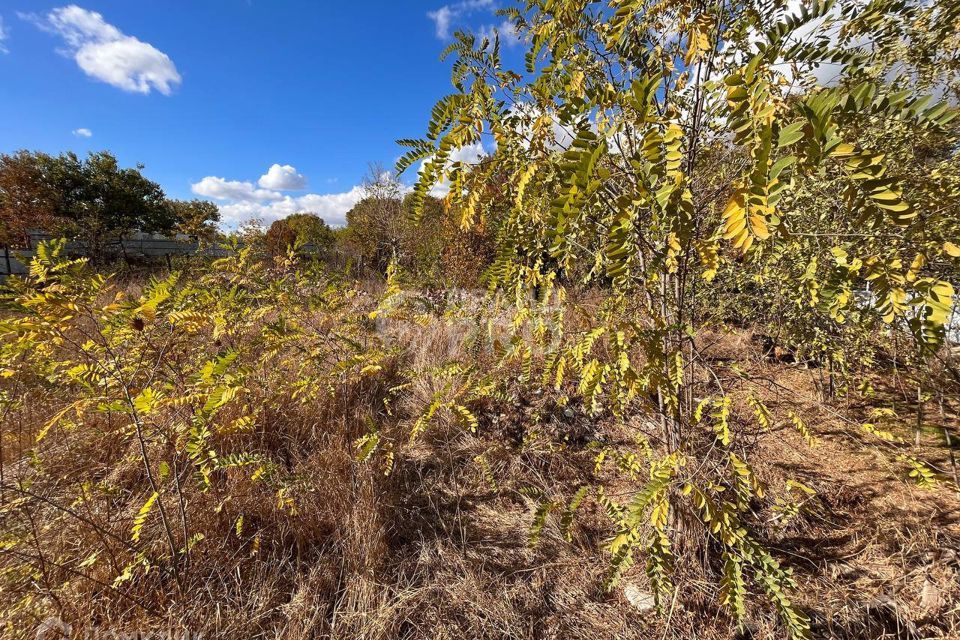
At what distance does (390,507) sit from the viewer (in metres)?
2.11

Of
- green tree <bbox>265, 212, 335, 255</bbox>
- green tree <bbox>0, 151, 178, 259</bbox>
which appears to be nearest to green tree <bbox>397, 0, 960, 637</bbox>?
green tree <bbox>265, 212, 335, 255</bbox>

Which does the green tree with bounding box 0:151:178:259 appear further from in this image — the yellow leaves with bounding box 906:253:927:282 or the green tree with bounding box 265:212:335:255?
the yellow leaves with bounding box 906:253:927:282

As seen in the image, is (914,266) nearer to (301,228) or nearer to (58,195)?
(301,228)

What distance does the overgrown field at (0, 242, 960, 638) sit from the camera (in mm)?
1415

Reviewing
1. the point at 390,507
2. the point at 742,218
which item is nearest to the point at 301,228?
the point at 390,507

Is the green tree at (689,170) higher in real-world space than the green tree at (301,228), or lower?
lower

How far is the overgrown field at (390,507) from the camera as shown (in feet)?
4.64

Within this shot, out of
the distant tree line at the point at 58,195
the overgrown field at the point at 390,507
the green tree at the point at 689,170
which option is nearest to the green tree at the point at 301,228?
the distant tree line at the point at 58,195

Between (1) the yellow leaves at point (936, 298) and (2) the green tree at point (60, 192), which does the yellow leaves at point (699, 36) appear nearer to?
(1) the yellow leaves at point (936, 298)

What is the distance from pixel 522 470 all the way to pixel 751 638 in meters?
1.38

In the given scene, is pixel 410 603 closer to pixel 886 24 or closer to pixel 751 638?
pixel 751 638

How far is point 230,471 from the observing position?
2107 mm

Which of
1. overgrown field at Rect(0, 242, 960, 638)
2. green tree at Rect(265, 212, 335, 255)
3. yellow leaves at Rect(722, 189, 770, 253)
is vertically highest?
green tree at Rect(265, 212, 335, 255)

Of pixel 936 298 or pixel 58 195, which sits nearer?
pixel 936 298
